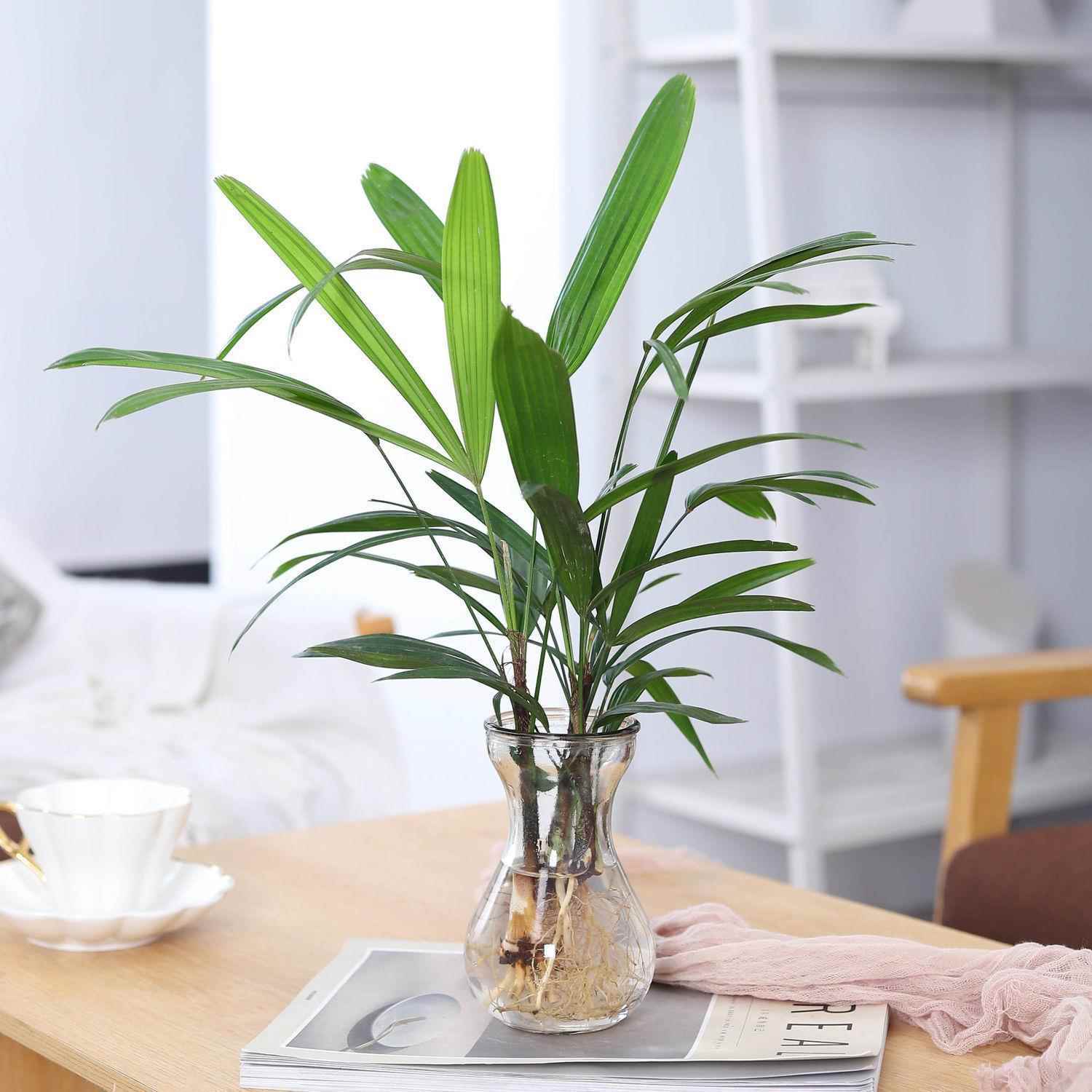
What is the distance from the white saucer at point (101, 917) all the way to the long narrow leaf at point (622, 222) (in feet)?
1.52

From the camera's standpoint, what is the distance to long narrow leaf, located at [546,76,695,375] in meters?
0.75

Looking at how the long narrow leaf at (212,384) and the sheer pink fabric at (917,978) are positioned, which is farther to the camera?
the sheer pink fabric at (917,978)

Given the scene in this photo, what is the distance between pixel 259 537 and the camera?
274 centimetres

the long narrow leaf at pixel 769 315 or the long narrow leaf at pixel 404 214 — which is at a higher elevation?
the long narrow leaf at pixel 404 214

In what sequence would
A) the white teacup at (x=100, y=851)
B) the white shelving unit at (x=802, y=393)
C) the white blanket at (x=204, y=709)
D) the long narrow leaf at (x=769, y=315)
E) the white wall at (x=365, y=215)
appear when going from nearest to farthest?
the long narrow leaf at (x=769, y=315), the white teacup at (x=100, y=851), the white blanket at (x=204, y=709), the white shelving unit at (x=802, y=393), the white wall at (x=365, y=215)

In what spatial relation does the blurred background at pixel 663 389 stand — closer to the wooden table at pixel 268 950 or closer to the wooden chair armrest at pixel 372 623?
the wooden chair armrest at pixel 372 623

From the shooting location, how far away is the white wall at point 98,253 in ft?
9.77

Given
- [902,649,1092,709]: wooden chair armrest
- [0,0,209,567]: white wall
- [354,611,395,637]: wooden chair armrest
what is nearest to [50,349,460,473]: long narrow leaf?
[902,649,1092,709]: wooden chair armrest

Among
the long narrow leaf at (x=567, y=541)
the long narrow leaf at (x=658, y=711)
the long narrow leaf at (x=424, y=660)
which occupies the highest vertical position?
the long narrow leaf at (x=567, y=541)

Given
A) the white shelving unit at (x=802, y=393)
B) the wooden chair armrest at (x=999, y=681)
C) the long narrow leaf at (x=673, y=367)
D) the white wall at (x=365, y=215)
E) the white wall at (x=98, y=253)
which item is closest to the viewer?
the long narrow leaf at (x=673, y=367)

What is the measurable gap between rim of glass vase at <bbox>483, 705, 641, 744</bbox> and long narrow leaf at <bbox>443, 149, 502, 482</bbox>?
0.13 metres

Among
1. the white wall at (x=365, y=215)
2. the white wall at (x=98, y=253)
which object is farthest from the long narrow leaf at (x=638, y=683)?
the white wall at (x=98, y=253)

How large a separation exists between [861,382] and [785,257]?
1384 mm

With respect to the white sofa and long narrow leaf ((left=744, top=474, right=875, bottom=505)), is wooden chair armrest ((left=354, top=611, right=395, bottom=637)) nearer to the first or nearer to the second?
the white sofa
